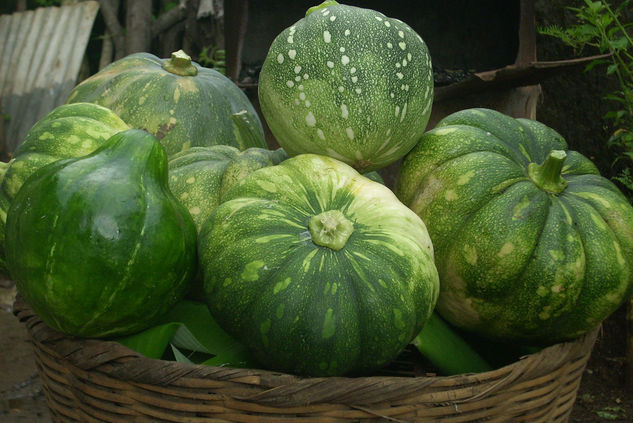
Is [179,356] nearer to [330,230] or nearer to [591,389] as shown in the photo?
[330,230]

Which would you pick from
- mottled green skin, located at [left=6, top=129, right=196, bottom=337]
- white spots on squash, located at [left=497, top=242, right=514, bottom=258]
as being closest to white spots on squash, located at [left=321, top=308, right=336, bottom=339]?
mottled green skin, located at [left=6, top=129, right=196, bottom=337]

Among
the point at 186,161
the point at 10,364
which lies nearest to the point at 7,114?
the point at 10,364

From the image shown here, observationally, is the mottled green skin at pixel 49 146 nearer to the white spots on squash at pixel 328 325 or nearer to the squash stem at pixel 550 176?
the white spots on squash at pixel 328 325

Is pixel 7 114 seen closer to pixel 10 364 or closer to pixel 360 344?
pixel 10 364

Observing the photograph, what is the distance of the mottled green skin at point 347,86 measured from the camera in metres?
1.68

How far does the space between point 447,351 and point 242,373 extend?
57 cm

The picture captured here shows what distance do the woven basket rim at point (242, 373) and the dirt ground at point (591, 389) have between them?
1535 millimetres

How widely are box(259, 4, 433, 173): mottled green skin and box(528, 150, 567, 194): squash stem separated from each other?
1.12ft

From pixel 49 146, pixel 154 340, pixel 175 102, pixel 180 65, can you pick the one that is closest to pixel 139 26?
pixel 180 65

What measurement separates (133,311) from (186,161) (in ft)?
2.10

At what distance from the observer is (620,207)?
1.73m

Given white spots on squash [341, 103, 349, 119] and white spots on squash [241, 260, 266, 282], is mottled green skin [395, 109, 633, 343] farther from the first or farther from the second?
white spots on squash [241, 260, 266, 282]

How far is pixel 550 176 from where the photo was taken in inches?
68.8

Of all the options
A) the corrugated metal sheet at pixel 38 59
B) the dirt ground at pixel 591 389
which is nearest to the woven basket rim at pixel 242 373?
the dirt ground at pixel 591 389
